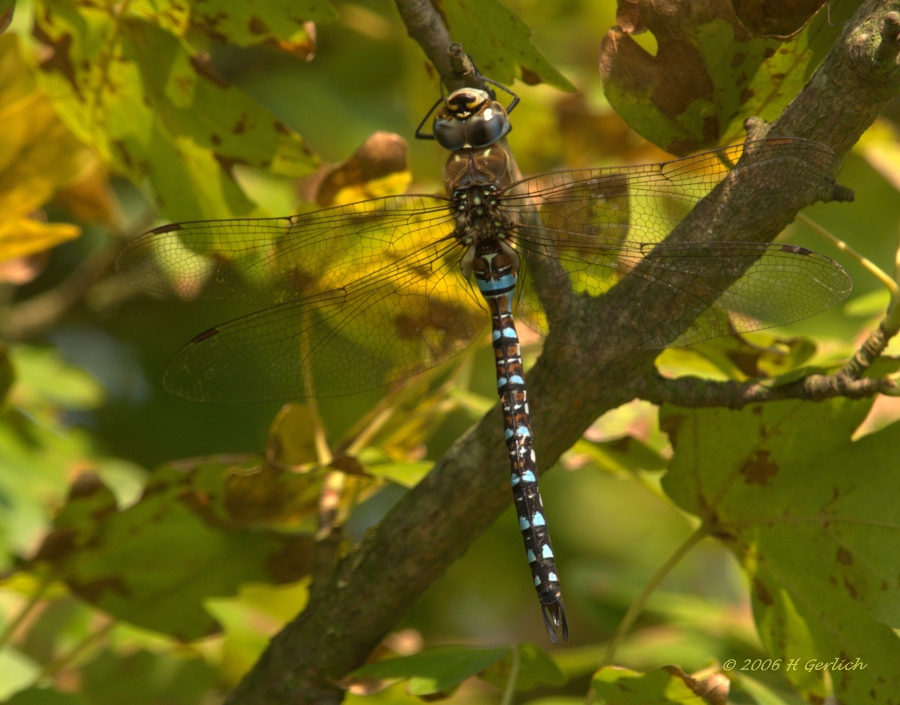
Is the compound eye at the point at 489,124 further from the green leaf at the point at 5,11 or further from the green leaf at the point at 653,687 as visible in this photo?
the green leaf at the point at 653,687

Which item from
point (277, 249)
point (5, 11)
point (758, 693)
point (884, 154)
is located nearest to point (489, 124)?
point (277, 249)

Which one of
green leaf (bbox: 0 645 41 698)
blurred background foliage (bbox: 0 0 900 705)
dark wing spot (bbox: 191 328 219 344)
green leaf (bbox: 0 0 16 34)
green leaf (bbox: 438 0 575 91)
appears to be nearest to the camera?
green leaf (bbox: 0 0 16 34)

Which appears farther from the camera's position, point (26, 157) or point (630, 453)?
point (26, 157)

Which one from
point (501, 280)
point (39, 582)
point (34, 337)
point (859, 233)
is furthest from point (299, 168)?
point (859, 233)

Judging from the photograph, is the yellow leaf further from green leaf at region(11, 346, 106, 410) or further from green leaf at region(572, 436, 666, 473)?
green leaf at region(572, 436, 666, 473)

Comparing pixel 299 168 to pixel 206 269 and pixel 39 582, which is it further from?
pixel 39 582

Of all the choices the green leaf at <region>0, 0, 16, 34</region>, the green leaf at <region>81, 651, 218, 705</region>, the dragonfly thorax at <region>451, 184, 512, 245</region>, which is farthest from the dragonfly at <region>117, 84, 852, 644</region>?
the green leaf at <region>81, 651, 218, 705</region>

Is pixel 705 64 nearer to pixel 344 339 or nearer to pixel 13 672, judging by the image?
pixel 344 339
